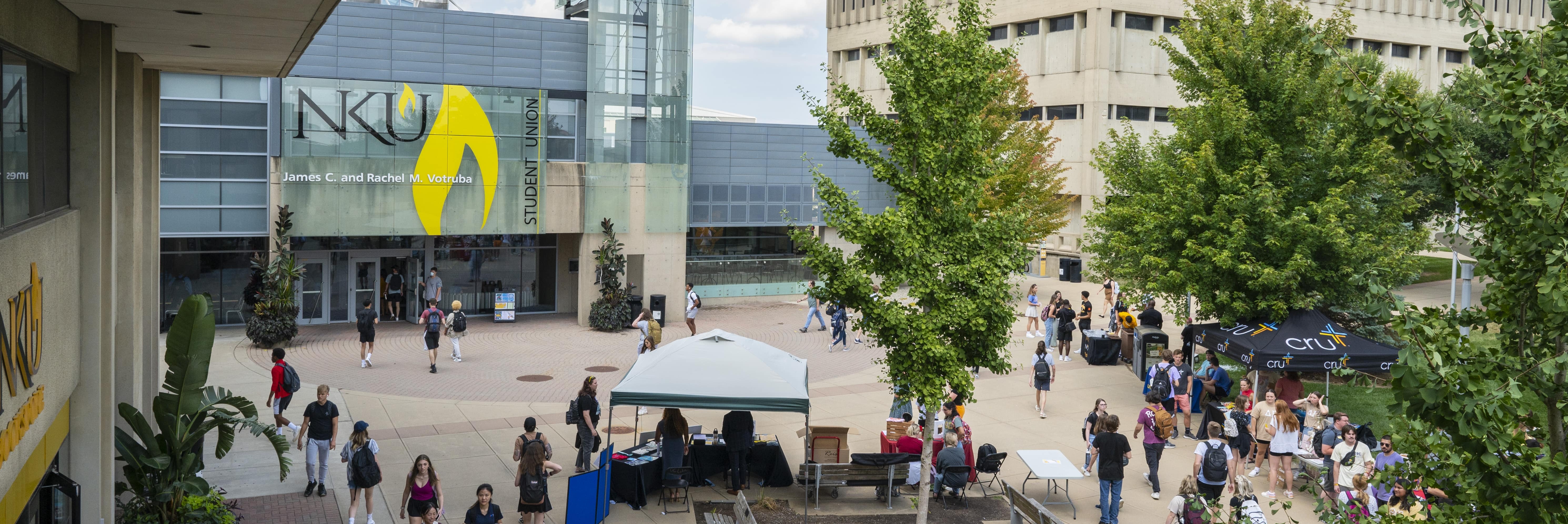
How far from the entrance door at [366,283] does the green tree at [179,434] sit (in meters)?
17.9

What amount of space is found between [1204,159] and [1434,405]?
15333mm

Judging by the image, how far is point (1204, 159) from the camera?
62.3 feet

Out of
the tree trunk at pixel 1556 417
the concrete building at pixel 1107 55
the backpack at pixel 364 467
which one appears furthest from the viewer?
the concrete building at pixel 1107 55

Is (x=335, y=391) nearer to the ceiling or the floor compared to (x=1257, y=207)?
nearer to the floor

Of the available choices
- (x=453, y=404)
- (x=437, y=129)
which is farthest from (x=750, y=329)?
(x=453, y=404)

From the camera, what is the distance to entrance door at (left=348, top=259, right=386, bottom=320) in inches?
1149

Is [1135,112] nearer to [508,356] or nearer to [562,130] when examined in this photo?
[562,130]

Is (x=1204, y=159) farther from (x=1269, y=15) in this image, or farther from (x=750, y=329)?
(x=750, y=329)

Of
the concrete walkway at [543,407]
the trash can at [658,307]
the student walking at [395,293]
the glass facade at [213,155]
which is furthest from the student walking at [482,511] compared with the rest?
the student walking at [395,293]

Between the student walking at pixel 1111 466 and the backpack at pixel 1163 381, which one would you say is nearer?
the student walking at pixel 1111 466

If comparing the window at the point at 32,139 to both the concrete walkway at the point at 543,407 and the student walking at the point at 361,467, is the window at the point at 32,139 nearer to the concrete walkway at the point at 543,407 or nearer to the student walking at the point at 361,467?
the student walking at the point at 361,467

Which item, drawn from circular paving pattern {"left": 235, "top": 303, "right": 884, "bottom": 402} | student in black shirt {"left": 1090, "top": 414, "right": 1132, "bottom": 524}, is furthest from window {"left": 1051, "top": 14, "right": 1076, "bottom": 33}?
student in black shirt {"left": 1090, "top": 414, "right": 1132, "bottom": 524}

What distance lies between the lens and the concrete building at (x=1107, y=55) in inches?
1916

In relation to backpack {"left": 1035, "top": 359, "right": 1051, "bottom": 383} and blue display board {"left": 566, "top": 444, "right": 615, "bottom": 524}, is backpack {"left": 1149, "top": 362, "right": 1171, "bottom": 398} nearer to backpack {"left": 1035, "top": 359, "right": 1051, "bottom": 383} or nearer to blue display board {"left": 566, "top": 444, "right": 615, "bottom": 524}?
backpack {"left": 1035, "top": 359, "right": 1051, "bottom": 383}
